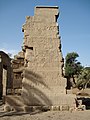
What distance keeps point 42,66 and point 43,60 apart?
0.89 ft

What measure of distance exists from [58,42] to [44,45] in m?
0.65

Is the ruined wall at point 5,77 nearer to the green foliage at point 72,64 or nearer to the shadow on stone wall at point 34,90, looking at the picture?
the shadow on stone wall at point 34,90

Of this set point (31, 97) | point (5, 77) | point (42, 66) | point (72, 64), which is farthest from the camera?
point (72, 64)

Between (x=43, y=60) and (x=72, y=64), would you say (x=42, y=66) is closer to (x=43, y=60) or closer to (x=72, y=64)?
(x=43, y=60)

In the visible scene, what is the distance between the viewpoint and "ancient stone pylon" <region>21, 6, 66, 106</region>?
8695mm

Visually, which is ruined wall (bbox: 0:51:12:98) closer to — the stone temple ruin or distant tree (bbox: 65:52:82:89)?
the stone temple ruin

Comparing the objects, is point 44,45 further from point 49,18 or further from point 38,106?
point 38,106

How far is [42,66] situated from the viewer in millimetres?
8953

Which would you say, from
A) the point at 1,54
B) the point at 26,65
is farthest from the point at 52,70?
the point at 1,54

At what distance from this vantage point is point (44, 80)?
29.0ft

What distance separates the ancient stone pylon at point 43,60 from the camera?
8695 mm

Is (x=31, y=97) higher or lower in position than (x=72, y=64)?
lower

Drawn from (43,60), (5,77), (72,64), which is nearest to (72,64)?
(72,64)

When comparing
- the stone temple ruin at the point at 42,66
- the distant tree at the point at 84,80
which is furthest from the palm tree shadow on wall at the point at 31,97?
the distant tree at the point at 84,80
